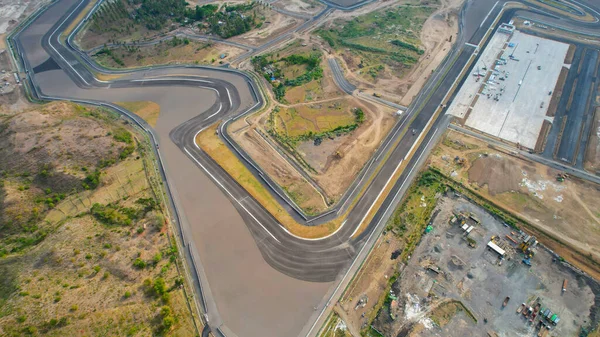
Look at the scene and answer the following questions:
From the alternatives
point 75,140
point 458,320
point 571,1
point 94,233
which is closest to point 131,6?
point 75,140

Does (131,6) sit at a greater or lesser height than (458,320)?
greater

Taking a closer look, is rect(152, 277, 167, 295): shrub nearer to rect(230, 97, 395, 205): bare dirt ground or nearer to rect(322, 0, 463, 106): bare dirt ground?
rect(230, 97, 395, 205): bare dirt ground

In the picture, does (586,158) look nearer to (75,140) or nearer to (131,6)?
(75,140)

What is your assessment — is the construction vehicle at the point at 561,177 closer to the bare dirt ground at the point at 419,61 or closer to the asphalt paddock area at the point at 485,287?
the asphalt paddock area at the point at 485,287

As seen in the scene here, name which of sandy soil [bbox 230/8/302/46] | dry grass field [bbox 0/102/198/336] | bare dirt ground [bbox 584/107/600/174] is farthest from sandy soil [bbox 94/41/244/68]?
bare dirt ground [bbox 584/107/600/174]

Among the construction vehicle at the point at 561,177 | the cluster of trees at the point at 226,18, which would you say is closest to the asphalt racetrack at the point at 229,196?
the cluster of trees at the point at 226,18

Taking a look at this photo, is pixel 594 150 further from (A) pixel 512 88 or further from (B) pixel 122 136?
(B) pixel 122 136
